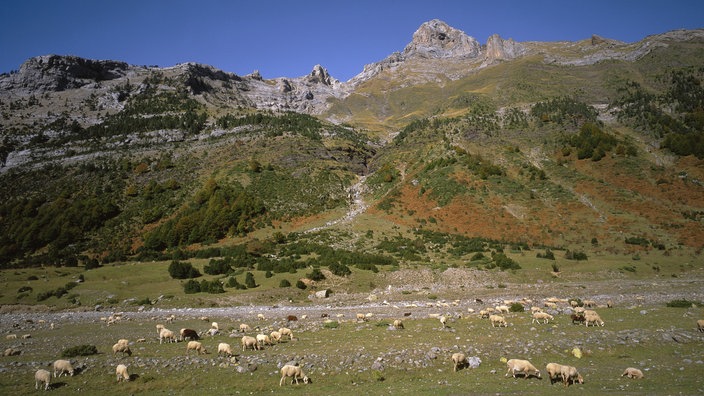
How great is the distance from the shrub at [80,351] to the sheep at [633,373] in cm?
2518

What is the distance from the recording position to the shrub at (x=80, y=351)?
19.4 meters

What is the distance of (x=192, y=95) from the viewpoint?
168500 mm

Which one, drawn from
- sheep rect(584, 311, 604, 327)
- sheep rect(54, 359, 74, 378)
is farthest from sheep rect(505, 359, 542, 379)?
sheep rect(54, 359, 74, 378)

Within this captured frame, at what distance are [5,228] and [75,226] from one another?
612 inches

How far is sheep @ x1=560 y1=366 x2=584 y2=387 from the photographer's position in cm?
1321

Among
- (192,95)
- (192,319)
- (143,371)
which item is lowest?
(192,319)

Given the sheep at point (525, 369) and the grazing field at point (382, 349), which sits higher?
the sheep at point (525, 369)

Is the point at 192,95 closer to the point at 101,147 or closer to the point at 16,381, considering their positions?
the point at 101,147

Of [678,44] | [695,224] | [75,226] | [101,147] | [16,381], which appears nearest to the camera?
[16,381]

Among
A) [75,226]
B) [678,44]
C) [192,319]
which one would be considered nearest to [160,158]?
[75,226]

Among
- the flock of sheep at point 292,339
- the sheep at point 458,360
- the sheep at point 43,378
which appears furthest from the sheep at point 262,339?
the sheep at point 458,360

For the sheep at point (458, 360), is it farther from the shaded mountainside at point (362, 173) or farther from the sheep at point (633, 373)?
the shaded mountainside at point (362, 173)

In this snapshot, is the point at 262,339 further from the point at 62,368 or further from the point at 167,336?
the point at 62,368

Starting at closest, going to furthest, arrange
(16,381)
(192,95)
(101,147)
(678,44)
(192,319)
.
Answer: (16,381), (192,319), (101,147), (678,44), (192,95)
